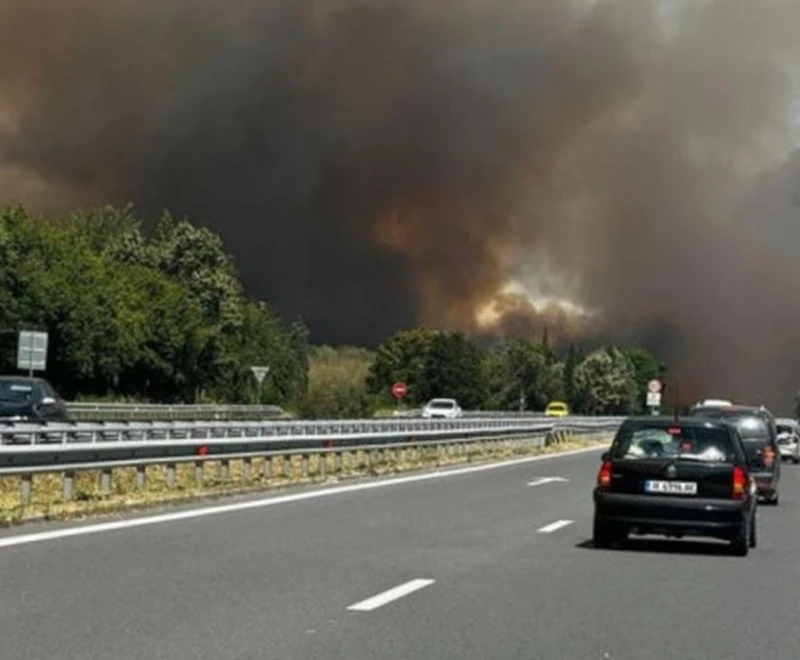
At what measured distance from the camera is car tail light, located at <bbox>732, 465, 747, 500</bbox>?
713 inches

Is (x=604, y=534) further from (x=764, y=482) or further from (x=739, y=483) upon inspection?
(x=764, y=482)

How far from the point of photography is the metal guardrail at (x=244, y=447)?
824 inches

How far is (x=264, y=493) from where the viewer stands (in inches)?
1073

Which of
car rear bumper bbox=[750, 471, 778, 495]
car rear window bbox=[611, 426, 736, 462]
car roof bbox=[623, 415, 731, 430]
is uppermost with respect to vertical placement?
car roof bbox=[623, 415, 731, 430]

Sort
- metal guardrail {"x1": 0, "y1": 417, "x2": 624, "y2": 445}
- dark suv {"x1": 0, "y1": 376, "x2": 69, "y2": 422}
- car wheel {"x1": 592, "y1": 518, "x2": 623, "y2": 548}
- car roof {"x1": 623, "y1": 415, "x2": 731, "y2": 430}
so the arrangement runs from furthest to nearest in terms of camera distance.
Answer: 1. dark suv {"x1": 0, "y1": 376, "x2": 69, "y2": 422}
2. metal guardrail {"x1": 0, "y1": 417, "x2": 624, "y2": 445}
3. car roof {"x1": 623, "y1": 415, "x2": 731, "y2": 430}
4. car wheel {"x1": 592, "y1": 518, "x2": 623, "y2": 548}

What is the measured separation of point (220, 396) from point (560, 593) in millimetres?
103785

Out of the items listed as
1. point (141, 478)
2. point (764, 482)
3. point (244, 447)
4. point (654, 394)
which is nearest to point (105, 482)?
point (141, 478)

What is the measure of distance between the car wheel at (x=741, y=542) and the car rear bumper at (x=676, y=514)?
0.08 meters

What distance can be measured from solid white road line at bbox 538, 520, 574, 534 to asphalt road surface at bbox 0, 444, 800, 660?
0.04m

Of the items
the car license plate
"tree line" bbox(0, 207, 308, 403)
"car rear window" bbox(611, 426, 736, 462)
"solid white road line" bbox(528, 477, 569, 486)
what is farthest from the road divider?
"tree line" bbox(0, 207, 308, 403)

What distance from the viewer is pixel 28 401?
35656mm

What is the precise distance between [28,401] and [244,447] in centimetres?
883

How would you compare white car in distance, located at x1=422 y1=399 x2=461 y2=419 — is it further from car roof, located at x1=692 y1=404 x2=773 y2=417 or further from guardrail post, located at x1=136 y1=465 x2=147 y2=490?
guardrail post, located at x1=136 y1=465 x2=147 y2=490

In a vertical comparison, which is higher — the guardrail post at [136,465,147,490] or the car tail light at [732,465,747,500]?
the car tail light at [732,465,747,500]
